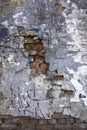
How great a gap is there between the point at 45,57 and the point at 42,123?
82 cm

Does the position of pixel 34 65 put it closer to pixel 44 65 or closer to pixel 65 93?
pixel 44 65

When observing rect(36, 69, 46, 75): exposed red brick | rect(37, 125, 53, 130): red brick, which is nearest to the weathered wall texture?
rect(36, 69, 46, 75): exposed red brick

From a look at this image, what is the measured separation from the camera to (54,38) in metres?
4.63

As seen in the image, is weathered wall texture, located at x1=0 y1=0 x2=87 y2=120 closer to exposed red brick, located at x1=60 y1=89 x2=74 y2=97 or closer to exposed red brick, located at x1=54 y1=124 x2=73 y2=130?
exposed red brick, located at x1=60 y1=89 x2=74 y2=97

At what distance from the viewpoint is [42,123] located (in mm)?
4730

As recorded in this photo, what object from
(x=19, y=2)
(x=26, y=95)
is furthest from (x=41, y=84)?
(x=19, y=2)

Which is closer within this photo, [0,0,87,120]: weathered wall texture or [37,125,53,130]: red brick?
[0,0,87,120]: weathered wall texture

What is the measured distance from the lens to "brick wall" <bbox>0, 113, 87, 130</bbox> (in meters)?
4.71

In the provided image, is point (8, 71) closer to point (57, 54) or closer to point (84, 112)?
point (57, 54)

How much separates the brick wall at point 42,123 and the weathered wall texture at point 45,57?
0.06m

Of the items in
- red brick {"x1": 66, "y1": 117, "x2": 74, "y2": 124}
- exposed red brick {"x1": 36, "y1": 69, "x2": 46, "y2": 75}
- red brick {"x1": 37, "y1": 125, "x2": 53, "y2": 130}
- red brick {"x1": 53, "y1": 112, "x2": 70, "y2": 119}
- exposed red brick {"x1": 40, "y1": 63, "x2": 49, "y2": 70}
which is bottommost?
red brick {"x1": 37, "y1": 125, "x2": 53, "y2": 130}

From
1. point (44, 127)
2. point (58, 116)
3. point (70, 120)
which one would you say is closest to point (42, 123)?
point (44, 127)

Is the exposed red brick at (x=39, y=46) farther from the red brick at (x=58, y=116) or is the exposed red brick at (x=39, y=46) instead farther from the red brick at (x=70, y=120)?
the red brick at (x=70, y=120)

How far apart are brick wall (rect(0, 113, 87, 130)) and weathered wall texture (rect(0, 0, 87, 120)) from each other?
6 cm
